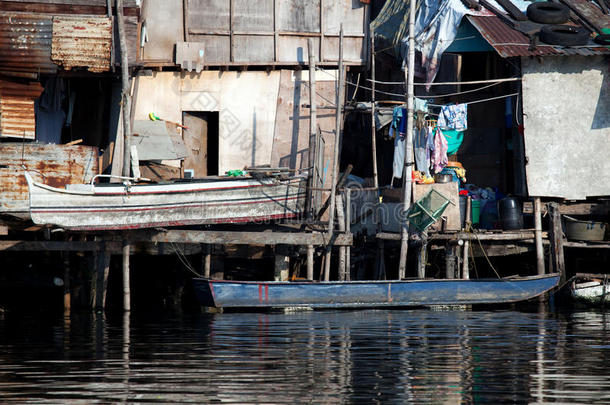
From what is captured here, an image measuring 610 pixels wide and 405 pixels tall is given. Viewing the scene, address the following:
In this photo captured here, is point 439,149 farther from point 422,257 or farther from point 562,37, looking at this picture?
point 562,37

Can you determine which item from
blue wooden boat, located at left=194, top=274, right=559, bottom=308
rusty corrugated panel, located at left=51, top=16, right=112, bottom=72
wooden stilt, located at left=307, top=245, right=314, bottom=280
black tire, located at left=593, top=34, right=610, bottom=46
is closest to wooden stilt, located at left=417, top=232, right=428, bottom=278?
blue wooden boat, located at left=194, top=274, right=559, bottom=308

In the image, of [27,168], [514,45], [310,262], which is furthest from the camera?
[514,45]

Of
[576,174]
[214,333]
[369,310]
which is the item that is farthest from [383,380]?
[576,174]

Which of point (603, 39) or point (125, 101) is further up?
point (603, 39)

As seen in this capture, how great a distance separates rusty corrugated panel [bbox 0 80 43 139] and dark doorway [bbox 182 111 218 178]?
370cm

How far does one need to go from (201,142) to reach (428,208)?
21.4ft

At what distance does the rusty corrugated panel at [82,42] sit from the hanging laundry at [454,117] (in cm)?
767

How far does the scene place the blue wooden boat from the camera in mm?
19641

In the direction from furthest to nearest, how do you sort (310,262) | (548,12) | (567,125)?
1. (548,12)
2. (567,125)
3. (310,262)

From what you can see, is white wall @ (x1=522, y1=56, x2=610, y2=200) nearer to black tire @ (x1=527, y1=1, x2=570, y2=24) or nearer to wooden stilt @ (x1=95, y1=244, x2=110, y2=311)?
black tire @ (x1=527, y1=1, x2=570, y2=24)

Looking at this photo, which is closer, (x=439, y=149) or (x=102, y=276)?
(x=102, y=276)

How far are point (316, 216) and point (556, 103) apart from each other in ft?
19.8

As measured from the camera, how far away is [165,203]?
19891 millimetres

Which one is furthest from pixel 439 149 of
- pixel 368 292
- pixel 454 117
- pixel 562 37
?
pixel 368 292
